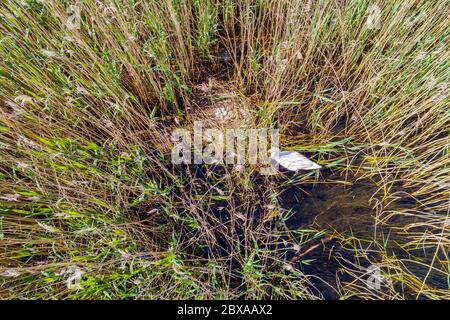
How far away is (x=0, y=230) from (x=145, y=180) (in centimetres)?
63

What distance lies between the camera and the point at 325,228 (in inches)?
58.1

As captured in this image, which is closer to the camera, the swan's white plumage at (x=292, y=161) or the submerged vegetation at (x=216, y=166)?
the submerged vegetation at (x=216, y=166)

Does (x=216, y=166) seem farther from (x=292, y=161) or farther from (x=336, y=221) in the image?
(x=336, y=221)

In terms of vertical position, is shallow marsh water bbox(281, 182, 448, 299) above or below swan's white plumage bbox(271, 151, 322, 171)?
below

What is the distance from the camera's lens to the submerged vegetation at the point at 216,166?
4.36ft

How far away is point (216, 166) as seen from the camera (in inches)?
64.8

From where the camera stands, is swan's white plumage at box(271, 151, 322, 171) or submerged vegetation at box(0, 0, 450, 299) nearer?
submerged vegetation at box(0, 0, 450, 299)

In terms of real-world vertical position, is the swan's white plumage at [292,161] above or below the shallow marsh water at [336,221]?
above

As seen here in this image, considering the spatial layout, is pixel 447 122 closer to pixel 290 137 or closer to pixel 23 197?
pixel 290 137

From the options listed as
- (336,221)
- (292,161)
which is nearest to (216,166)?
(292,161)

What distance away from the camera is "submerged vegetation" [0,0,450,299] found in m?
1.33

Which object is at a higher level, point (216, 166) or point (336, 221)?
point (216, 166)

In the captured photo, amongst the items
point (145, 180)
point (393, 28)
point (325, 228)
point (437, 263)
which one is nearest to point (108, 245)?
point (145, 180)

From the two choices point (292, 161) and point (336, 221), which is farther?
point (292, 161)
